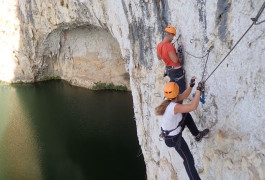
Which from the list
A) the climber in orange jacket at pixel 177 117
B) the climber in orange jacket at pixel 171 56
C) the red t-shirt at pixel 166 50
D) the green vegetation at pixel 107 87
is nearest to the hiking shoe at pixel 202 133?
the climber in orange jacket at pixel 177 117

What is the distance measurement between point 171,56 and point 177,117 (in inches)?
49.7

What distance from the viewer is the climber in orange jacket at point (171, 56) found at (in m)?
4.37

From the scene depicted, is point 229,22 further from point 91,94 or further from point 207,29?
point 91,94

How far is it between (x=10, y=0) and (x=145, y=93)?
1382 cm

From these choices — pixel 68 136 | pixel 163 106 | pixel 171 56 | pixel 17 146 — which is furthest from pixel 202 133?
pixel 17 146

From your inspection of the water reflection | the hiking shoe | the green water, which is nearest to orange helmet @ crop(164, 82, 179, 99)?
the hiking shoe

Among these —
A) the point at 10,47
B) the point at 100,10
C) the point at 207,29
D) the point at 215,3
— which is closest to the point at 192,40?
the point at 207,29

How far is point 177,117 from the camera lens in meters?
3.58

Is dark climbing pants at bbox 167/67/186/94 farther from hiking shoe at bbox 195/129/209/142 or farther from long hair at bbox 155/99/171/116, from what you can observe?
long hair at bbox 155/99/171/116

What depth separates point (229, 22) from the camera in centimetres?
367

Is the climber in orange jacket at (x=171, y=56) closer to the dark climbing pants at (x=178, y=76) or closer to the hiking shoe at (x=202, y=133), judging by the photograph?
the dark climbing pants at (x=178, y=76)

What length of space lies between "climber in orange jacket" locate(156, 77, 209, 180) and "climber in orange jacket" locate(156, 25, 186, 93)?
0.91 metres

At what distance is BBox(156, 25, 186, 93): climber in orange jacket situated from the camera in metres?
4.37

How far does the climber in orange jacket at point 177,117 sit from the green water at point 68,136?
6286 millimetres
